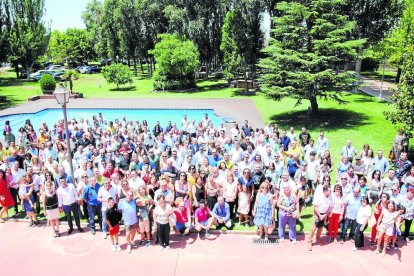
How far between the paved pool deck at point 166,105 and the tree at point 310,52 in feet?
13.7

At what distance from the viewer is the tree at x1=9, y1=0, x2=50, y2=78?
42.5m

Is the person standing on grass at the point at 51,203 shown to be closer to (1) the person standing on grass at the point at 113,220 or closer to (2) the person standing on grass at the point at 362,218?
(1) the person standing on grass at the point at 113,220

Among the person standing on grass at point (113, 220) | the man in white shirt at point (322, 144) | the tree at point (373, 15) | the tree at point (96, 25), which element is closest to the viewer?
the person standing on grass at point (113, 220)

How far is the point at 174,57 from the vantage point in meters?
31.9

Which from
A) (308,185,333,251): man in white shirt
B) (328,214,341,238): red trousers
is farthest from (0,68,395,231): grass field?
(308,185,333,251): man in white shirt

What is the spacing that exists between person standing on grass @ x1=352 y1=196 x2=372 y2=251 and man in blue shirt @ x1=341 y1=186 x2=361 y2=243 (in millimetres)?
143

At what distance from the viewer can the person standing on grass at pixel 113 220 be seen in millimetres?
7954

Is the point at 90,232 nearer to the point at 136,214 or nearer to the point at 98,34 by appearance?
the point at 136,214

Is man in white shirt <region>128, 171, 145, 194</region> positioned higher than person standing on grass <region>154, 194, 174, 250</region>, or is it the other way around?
man in white shirt <region>128, 171, 145, 194</region>

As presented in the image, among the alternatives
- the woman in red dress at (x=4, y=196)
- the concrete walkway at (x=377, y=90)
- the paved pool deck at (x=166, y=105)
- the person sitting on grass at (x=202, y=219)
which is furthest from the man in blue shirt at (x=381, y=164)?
the concrete walkway at (x=377, y=90)

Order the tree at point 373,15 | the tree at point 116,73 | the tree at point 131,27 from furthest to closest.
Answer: the tree at point 131,27
the tree at point 116,73
the tree at point 373,15

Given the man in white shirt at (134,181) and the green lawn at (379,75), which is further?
the green lawn at (379,75)

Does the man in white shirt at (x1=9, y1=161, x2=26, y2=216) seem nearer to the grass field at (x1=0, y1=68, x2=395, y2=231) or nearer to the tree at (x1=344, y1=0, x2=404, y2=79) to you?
the grass field at (x1=0, y1=68, x2=395, y2=231)

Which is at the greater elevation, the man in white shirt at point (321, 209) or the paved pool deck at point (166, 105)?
the paved pool deck at point (166, 105)
